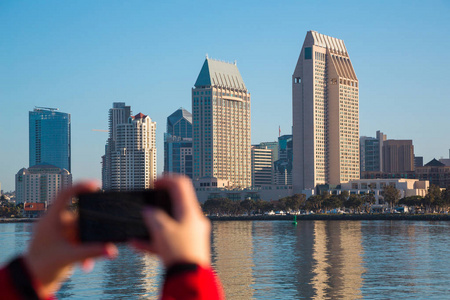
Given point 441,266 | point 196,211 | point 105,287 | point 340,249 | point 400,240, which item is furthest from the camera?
point 400,240

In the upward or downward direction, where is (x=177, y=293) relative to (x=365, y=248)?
upward

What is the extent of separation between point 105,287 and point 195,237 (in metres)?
50.3

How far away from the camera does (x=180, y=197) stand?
7.04 ft

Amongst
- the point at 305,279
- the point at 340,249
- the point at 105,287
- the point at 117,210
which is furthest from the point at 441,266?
the point at 117,210

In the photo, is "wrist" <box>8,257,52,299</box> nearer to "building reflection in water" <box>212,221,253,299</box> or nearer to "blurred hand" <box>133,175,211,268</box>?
"blurred hand" <box>133,175,211,268</box>

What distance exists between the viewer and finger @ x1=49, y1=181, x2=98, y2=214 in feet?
7.18

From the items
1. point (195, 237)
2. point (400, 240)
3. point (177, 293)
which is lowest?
point (400, 240)

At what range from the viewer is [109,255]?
2.23 meters

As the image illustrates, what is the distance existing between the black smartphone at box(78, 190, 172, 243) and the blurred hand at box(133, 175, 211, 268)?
89 millimetres

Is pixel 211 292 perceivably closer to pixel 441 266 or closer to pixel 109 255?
pixel 109 255

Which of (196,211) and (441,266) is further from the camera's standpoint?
(441,266)

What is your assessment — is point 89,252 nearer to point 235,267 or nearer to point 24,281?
point 24,281

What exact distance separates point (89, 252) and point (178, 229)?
12.0 inches

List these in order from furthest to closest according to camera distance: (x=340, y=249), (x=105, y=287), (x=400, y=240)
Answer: (x=400, y=240), (x=340, y=249), (x=105, y=287)
